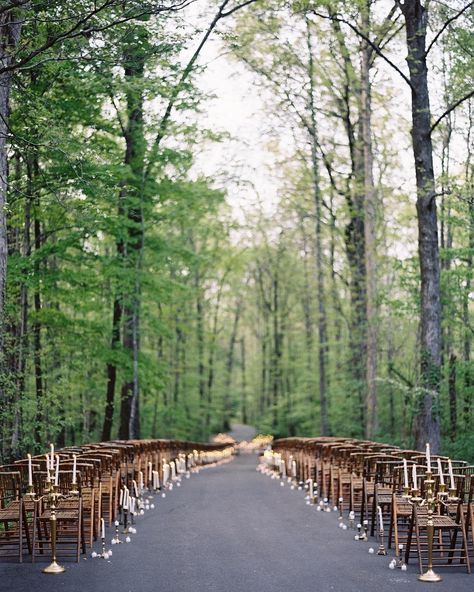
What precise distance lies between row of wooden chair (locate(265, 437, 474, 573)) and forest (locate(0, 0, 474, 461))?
3177mm

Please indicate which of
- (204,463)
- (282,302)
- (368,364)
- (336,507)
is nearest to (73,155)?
(336,507)

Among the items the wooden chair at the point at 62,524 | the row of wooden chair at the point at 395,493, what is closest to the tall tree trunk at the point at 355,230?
the row of wooden chair at the point at 395,493

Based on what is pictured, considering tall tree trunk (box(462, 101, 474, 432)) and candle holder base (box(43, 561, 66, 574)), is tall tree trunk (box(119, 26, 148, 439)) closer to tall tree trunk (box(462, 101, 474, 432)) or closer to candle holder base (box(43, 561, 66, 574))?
tall tree trunk (box(462, 101, 474, 432))

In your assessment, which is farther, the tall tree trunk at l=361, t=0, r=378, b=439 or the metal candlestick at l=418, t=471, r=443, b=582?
the tall tree trunk at l=361, t=0, r=378, b=439

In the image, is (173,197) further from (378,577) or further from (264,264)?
(264,264)

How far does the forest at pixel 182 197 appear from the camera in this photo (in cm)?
1312

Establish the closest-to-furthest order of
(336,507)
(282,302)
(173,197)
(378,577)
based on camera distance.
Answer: (378,577), (336,507), (173,197), (282,302)

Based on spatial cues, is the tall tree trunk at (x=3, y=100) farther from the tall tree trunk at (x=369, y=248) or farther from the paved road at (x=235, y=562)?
the tall tree trunk at (x=369, y=248)

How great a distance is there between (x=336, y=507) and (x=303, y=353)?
2832cm

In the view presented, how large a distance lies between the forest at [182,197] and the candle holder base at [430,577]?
22.6ft

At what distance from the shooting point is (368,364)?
24469mm

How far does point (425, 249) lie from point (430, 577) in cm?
1059

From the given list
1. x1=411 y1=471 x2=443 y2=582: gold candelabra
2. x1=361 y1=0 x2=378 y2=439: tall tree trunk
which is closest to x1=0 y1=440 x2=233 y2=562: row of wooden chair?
x1=411 y1=471 x2=443 y2=582: gold candelabra

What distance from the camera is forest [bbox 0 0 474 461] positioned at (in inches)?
517
